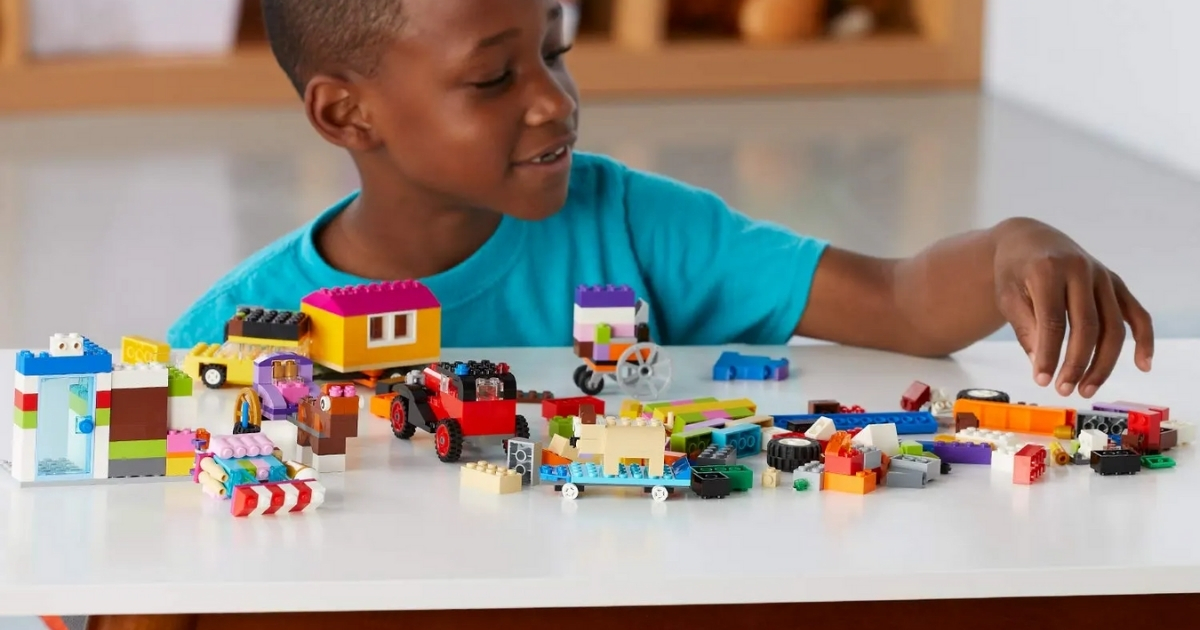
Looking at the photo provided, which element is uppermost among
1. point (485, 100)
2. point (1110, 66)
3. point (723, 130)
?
point (1110, 66)

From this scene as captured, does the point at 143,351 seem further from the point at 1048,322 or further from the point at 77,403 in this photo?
the point at 1048,322

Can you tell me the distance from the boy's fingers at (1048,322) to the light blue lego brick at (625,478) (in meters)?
0.24

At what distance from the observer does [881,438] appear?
86 centimetres

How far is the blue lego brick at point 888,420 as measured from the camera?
36.2 inches

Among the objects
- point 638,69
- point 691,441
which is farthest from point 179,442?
point 638,69

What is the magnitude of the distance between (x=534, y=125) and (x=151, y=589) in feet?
1.78

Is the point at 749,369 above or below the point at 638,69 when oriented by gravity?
below

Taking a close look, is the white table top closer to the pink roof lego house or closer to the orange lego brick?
the orange lego brick

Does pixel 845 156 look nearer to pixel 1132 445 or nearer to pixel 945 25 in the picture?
pixel 945 25

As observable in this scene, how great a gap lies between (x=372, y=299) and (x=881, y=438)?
33 cm

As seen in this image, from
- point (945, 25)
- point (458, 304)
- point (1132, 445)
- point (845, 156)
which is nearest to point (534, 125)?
point (458, 304)

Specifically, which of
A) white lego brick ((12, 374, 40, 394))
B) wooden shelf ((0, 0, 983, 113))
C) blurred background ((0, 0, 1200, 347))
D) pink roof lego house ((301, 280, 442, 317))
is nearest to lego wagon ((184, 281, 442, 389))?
pink roof lego house ((301, 280, 442, 317))

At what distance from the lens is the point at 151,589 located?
654 millimetres

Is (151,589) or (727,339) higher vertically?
(727,339)
